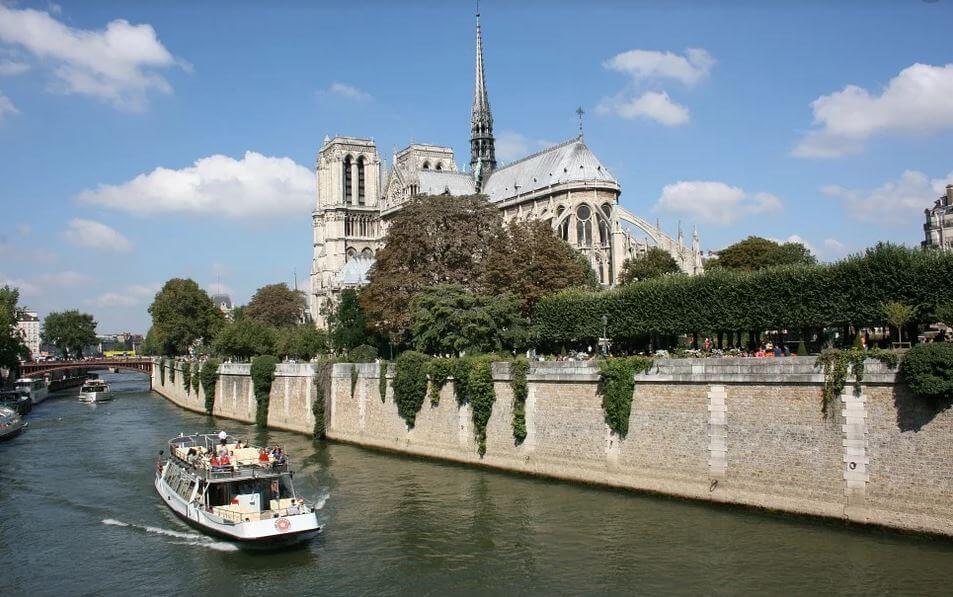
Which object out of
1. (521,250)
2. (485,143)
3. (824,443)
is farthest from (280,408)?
(485,143)

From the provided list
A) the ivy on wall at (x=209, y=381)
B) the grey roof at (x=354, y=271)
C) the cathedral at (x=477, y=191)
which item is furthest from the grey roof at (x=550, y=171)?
the ivy on wall at (x=209, y=381)

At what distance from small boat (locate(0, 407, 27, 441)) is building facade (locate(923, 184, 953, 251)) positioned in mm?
82141

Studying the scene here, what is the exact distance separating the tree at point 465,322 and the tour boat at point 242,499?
42.4 ft

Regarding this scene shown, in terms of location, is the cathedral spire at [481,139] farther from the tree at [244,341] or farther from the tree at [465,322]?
the tree at [465,322]

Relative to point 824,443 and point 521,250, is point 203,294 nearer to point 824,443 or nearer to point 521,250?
point 521,250

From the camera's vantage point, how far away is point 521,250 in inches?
1820

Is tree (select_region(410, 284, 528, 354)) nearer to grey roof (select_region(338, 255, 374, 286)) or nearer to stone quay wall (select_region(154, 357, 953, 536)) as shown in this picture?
stone quay wall (select_region(154, 357, 953, 536))

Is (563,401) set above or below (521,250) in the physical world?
below

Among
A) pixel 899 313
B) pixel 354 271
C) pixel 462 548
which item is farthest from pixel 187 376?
pixel 899 313

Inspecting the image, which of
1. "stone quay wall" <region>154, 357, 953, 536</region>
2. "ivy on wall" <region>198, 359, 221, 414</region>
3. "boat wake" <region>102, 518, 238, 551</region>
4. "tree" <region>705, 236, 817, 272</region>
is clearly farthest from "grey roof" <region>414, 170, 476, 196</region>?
"boat wake" <region>102, 518, 238, 551</region>

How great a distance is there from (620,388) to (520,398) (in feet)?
16.4

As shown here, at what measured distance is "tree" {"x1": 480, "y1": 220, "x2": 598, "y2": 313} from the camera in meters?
45.0

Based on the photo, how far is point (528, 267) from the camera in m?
45.3

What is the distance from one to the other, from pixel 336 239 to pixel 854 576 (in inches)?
3875
